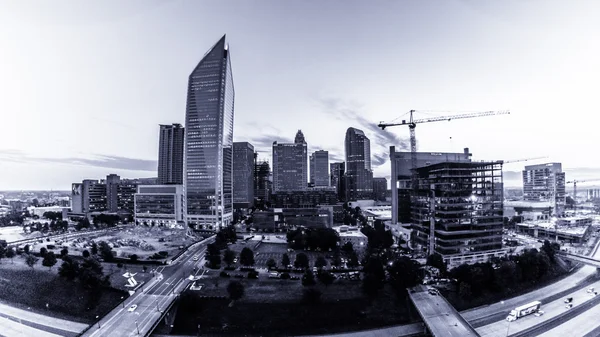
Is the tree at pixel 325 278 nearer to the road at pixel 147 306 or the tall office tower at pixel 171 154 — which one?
the road at pixel 147 306

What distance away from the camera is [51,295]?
2048 inches

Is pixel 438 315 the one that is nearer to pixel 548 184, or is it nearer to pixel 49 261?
pixel 49 261

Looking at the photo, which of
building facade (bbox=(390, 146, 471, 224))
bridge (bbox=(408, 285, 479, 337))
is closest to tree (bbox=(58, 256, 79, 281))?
bridge (bbox=(408, 285, 479, 337))

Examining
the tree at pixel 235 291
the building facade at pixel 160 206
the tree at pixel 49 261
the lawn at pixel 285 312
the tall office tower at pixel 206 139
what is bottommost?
the lawn at pixel 285 312

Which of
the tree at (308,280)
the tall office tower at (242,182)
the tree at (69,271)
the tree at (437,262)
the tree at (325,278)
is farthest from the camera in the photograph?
the tall office tower at (242,182)

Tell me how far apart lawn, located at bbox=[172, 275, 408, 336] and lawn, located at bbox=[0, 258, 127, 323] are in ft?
42.3

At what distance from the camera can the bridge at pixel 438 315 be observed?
117 feet

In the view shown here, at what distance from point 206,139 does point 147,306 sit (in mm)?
78687

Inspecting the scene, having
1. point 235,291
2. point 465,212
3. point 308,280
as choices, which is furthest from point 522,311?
point 235,291

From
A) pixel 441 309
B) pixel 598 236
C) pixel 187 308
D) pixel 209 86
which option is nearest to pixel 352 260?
pixel 441 309

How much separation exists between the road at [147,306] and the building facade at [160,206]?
60378mm

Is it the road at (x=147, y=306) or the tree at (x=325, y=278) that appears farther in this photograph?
the tree at (x=325, y=278)

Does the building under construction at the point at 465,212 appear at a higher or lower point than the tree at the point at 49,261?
higher

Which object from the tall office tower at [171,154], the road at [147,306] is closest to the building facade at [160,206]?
the tall office tower at [171,154]
